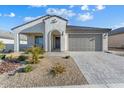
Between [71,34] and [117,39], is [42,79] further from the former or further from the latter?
[117,39]

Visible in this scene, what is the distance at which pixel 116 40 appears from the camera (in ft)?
115

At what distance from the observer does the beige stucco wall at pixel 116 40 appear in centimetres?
3222

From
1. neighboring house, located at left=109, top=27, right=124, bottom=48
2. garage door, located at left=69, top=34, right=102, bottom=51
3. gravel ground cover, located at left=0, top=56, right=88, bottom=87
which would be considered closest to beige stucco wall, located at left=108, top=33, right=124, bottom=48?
neighboring house, located at left=109, top=27, right=124, bottom=48

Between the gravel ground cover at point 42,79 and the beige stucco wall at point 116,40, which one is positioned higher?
the beige stucco wall at point 116,40

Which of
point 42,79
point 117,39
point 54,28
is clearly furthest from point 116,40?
point 42,79

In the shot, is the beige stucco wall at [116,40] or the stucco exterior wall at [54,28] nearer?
the stucco exterior wall at [54,28]

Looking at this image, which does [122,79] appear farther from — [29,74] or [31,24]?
[31,24]

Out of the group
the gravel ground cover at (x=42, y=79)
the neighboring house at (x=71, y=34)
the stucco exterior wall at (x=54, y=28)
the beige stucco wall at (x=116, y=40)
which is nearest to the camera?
the gravel ground cover at (x=42, y=79)

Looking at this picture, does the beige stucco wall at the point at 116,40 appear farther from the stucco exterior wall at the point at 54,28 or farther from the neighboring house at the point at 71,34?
the stucco exterior wall at the point at 54,28

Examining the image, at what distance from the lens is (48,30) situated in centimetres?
1955

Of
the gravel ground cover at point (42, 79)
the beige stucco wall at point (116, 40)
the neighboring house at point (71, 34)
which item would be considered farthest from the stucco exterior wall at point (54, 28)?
the beige stucco wall at point (116, 40)

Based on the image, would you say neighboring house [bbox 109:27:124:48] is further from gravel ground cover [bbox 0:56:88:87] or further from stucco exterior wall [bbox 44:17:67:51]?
gravel ground cover [bbox 0:56:88:87]
